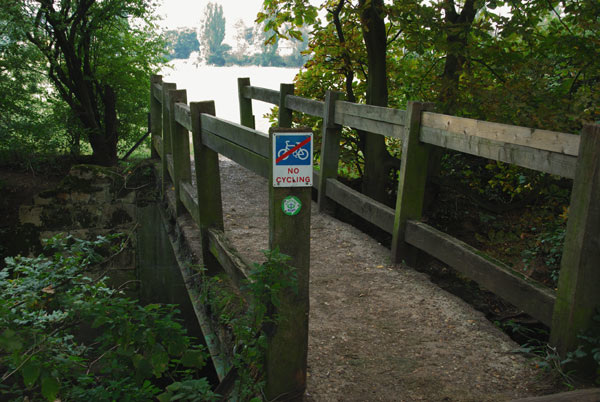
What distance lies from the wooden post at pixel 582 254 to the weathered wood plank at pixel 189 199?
300 cm

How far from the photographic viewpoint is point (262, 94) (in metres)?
8.71

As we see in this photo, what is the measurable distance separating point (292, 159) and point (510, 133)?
157 cm

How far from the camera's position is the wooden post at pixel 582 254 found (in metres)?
2.69

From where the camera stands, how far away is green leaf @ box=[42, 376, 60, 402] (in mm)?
2634

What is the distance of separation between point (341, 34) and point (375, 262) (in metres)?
4.61

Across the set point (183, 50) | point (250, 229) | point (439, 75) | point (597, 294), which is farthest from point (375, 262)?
Answer: point (183, 50)

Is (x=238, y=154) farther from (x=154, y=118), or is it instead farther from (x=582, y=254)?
(x=154, y=118)

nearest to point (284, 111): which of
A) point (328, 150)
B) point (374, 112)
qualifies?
point (328, 150)

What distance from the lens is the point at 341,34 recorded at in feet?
27.5

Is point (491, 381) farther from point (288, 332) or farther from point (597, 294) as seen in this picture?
point (288, 332)

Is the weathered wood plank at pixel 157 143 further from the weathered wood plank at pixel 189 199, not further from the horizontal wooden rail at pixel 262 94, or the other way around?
the weathered wood plank at pixel 189 199

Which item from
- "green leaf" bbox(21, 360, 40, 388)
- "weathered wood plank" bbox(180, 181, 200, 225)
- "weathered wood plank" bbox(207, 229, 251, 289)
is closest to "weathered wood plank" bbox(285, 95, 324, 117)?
"weathered wood plank" bbox(180, 181, 200, 225)

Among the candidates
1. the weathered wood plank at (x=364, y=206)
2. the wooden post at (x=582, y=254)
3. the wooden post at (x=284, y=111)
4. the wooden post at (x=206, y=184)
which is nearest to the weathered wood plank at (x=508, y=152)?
the wooden post at (x=582, y=254)

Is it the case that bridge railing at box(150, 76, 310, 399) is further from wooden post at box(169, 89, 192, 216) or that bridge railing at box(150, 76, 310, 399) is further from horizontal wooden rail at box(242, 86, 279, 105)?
horizontal wooden rail at box(242, 86, 279, 105)
